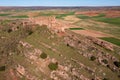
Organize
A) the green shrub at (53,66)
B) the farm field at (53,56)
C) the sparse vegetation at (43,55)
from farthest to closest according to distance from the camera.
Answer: the sparse vegetation at (43,55) → the green shrub at (53,66) → the farm field at (53,56)

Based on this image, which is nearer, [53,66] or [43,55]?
[53,66]

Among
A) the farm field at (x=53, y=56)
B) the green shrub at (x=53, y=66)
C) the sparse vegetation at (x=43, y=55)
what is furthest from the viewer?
the sparse vegetation at (x=43, y=55)

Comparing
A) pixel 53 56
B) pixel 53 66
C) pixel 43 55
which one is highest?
pixel 43 55

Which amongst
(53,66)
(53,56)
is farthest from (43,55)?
(53,66)

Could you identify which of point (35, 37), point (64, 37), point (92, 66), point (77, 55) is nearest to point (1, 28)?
point (35, 37)

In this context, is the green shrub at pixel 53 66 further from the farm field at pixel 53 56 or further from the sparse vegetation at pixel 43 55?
the sparse vegetation at pixel 43 55

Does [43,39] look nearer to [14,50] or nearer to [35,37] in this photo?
[35,37]

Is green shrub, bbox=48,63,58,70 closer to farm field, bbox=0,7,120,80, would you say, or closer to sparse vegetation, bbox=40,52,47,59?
farm field, bbox=0,7,120,80

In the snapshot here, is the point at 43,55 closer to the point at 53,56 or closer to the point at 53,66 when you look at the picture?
the point at 53,56

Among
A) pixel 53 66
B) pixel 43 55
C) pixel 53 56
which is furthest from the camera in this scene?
pixel 53 56

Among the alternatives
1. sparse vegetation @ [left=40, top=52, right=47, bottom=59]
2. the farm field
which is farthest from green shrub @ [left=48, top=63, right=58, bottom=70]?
sparse vegetation @ [left=40, top=52, right=47, bottom=59]

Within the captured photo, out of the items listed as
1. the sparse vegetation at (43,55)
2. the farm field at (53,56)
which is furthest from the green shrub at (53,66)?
the sparse vegetation at (43,55)
